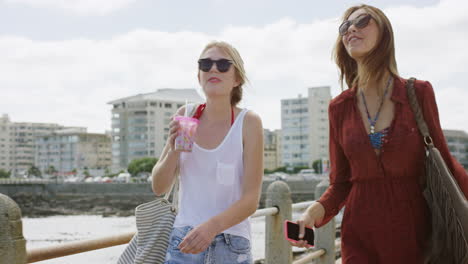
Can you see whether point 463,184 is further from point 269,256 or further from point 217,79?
point 269,256

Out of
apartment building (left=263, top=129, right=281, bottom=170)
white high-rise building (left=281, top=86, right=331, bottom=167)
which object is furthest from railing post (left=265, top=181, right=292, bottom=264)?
apartment building (left=263, top=129, right=281, bottom=170)

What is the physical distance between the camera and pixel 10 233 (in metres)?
2.27

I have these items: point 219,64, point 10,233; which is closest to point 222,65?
point 219,64

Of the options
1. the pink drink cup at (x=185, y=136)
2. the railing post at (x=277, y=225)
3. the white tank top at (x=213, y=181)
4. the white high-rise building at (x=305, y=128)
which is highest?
the white high-rise building at (x=305, y=128)

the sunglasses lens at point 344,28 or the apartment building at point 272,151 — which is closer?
the sunglasses lens at point 344,28

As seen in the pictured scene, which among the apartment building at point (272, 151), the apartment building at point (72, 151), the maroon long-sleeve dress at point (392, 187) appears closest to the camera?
the maroon long-sleeve dress at point (392, 187)

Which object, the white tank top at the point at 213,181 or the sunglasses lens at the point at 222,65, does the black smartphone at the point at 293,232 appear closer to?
the white tank top at the point at 213,181

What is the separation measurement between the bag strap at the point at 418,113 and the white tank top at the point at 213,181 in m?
0.66

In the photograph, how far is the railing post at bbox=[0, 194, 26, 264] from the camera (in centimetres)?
225

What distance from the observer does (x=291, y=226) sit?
7.17 feet

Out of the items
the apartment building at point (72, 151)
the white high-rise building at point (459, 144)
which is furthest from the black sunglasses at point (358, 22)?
the apartment building at point (72, 151)

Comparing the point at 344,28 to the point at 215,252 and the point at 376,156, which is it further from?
the point at 215,252

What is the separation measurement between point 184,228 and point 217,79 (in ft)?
1.99

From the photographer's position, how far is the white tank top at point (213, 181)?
2.14m
